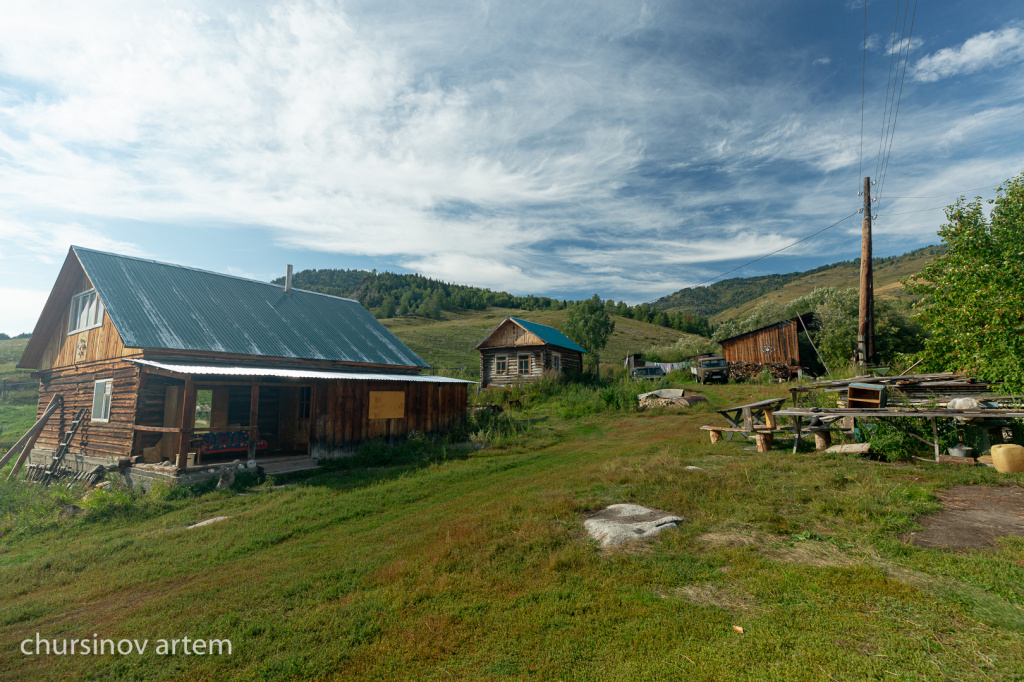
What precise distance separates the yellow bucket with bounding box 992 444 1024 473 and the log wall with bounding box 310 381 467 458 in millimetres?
16132

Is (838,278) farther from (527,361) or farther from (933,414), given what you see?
(933,414)

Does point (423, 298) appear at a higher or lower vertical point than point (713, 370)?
higher

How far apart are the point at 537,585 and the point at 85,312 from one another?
2010 centimetres

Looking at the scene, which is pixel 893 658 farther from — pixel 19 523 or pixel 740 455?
pixel 19 523

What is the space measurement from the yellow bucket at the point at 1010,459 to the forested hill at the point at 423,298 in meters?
73.7

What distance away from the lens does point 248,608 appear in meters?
5.21

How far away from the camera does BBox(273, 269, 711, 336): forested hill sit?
95.4m

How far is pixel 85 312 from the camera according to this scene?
16.6 m

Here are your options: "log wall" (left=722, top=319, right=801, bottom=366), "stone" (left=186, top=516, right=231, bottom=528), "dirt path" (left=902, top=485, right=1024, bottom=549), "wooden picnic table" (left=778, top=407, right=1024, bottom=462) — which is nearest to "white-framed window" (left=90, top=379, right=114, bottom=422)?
"stone" (left=186, top=516, right=231, bottom=528)

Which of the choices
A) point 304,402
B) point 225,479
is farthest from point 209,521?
point 304,402

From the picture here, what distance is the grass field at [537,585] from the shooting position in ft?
12.6

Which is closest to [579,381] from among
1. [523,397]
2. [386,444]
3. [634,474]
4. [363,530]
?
[523,397]

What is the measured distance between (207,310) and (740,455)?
19381 mm

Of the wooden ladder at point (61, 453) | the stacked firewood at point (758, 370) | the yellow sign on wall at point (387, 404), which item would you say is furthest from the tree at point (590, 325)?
the wooden ladder at point (61, 453)
